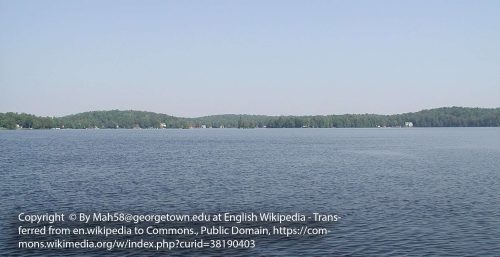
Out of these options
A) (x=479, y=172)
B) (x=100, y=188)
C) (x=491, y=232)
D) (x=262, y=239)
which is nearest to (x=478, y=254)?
(x=491, y=232)

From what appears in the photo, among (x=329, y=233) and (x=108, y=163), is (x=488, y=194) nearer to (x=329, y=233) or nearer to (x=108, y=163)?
(x=329, y=233)

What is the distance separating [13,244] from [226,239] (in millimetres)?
9075

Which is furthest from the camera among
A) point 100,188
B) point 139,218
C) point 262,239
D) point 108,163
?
point 108,163

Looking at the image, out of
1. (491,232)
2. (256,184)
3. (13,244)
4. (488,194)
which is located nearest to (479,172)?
(488,194)

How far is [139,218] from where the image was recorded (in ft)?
91.4

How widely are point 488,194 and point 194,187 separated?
20.4 metres

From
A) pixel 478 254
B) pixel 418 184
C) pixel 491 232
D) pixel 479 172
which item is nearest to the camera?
pixel 478 254

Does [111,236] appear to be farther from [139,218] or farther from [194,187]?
[194,187]

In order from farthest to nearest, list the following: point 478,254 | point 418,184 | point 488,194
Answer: point 418,184
point 488,194
point 478,254

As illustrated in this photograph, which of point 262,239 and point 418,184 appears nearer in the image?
point 262,239

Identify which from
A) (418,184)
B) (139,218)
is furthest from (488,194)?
(139,218)

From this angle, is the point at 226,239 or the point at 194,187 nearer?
the point at 226,239

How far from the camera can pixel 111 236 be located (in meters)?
24.2

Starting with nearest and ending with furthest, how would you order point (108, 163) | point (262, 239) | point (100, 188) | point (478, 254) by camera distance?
1. point (478, 254)
2. point (262, 239)
3. point (100, 188)
4. point (108, 163)
